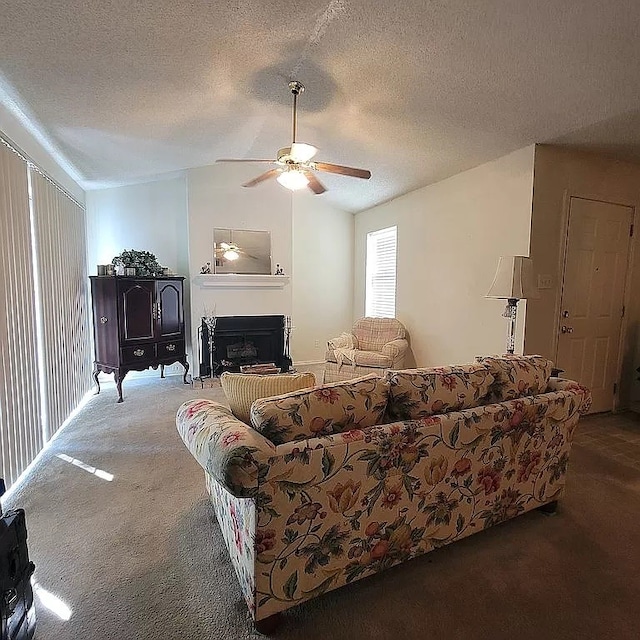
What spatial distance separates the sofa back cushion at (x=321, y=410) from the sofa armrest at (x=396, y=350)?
3040 millimetres

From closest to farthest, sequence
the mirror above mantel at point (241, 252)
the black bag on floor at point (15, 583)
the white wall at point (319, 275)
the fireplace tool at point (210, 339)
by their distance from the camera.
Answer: the black bag on floor at point (15, 583) < the fireplace tool at point (210, 339) < the mirror above mantel at point (241, 252) < the white wall at point (319, 275)

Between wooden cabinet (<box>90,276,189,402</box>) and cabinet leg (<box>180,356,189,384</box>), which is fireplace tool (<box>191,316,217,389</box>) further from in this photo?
wooden cabinet (<box>90,276,189,402</box>)

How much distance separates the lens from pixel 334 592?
1657 mm

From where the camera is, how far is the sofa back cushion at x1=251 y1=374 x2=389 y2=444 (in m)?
1.45

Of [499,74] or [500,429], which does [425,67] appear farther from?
[500,429]

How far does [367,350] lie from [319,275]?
5.53 ft

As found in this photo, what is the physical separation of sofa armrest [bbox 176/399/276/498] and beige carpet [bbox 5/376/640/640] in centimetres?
66

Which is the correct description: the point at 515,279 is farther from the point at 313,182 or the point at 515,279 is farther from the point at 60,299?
the point at 60,299

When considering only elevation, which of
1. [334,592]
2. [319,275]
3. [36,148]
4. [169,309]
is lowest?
[334,592]

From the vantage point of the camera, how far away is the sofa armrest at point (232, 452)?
126cm

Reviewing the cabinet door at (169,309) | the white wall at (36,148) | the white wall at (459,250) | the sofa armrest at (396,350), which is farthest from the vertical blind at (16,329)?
the white wall at (459,250)

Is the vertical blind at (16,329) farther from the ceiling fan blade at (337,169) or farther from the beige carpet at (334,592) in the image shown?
the ceiling fan blade at (337,169)

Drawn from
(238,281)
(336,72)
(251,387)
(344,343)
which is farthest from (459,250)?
(251,387)

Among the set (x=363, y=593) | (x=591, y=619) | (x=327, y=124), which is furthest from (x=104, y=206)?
(x=591, y=619)
